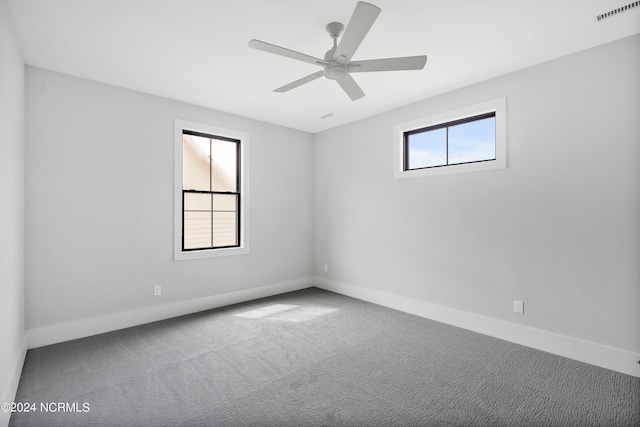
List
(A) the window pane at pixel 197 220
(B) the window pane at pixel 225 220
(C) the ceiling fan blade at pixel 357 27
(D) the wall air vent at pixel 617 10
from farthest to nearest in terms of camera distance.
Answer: (B) the window pane at pixel 225 220
(A) the window pane at pixel 197 220
(D) the wall air vent at pixel 617 10
(C) the ceiling fan blade at pixel 357 27

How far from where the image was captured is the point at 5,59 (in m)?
2.02

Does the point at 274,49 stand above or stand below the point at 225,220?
above

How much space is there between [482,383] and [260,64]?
331 centimetres

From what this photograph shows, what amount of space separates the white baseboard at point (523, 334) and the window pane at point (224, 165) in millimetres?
2536

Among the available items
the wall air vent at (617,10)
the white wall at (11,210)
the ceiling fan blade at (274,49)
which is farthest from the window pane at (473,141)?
the white wall at (11,210)

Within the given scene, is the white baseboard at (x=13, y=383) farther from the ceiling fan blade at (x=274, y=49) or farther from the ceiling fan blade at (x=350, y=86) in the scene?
the ceiling fan blade at (x=350, y=86)

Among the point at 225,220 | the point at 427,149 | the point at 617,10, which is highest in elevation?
the point at 617,10

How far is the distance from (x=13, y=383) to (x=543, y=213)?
14.7 feet

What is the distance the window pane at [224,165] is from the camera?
4.39 metres

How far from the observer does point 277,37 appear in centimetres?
254

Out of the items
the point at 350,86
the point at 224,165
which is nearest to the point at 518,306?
the point at 350,86

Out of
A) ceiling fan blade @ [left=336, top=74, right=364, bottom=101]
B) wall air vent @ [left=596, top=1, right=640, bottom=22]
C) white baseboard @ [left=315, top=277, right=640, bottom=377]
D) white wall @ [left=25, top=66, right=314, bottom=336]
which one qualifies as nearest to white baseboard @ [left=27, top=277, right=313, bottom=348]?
white wall @ [left=25, top=66, right=314, bottom=336]

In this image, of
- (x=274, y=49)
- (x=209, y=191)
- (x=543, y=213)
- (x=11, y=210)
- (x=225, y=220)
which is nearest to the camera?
(x=274, y=49)

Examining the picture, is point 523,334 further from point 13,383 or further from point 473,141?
point 13,383
